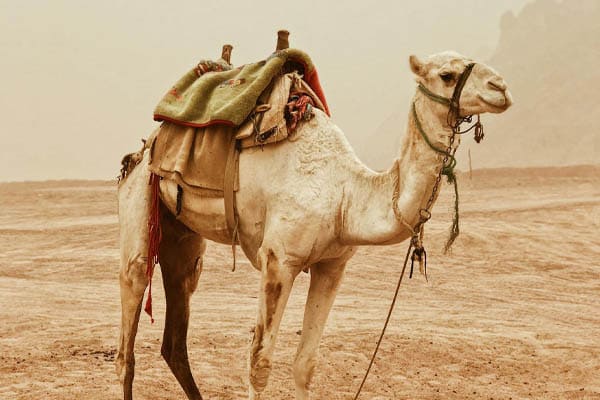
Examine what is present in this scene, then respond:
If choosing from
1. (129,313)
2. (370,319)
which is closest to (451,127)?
(129,313)

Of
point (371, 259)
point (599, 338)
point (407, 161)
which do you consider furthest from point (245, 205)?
point (371, 259)

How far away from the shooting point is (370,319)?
33.4ft

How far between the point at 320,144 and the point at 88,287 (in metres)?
9.28

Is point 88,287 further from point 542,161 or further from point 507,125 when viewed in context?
point 507,125

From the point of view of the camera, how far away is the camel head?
13.8 ft

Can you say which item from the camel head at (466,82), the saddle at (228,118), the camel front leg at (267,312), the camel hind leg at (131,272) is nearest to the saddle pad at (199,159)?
the saddle at (228,118)

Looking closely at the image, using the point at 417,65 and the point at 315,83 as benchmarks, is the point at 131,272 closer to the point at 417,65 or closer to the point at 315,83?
the point at 315,83

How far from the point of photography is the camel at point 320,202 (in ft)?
14.4

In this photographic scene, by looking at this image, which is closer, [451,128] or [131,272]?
[451,128]

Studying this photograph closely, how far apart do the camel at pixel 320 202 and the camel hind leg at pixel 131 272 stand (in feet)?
0.99

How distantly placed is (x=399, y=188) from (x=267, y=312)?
41.8 inches

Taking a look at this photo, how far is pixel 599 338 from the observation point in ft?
30.2

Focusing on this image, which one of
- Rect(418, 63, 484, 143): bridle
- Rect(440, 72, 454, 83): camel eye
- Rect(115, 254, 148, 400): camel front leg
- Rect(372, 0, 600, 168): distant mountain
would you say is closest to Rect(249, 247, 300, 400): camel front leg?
Rect(115, 254, 148, 400): camel front leg

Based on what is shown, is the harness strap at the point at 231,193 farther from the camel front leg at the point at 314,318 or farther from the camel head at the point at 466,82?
the camel head at the point at 466,82
